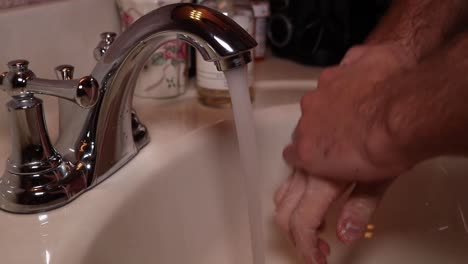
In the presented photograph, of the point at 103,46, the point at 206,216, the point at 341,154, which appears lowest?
the point at 206,216

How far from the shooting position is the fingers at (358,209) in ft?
1.74

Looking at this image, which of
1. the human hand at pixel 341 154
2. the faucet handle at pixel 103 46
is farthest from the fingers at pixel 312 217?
the faucet handle at pixel 103 46

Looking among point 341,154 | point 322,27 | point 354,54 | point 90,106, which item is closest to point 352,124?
point 341,154

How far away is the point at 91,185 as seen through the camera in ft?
1.53

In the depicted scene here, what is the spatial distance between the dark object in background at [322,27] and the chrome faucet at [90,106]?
0.41 metres

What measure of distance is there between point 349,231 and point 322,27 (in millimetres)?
398

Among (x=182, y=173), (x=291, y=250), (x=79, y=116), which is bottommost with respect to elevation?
(x=291, y=250)

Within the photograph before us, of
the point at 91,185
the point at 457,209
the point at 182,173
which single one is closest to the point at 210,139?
the point at 182,173

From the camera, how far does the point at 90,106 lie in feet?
1.35

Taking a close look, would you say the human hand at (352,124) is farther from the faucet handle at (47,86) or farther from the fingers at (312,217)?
the faucet handle at (47,86)

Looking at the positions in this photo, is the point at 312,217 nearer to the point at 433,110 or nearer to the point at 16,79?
the point at 433,110

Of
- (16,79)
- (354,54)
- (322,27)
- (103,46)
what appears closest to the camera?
(16,79)

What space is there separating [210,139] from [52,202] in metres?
0.21

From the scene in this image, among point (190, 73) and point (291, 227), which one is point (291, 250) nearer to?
point (291, 227)
